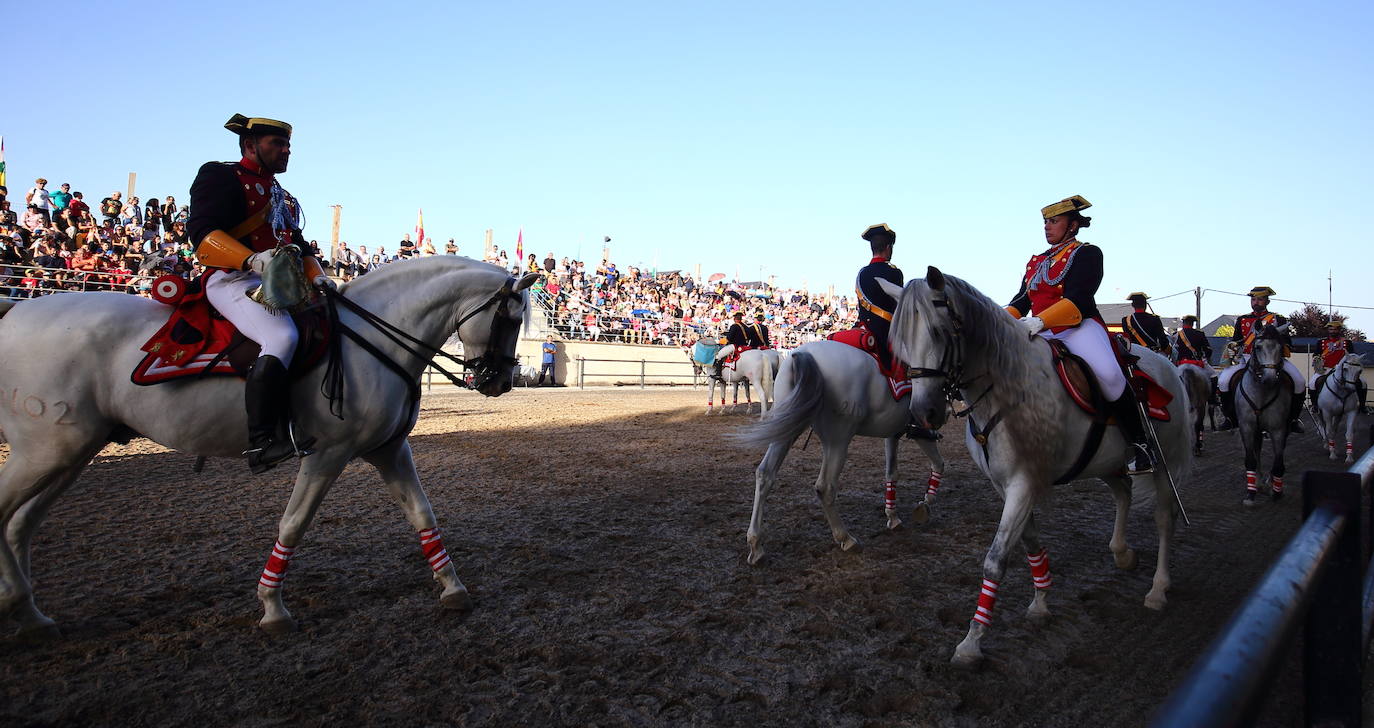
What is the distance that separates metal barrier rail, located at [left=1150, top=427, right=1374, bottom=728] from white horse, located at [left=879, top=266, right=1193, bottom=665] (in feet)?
4.79

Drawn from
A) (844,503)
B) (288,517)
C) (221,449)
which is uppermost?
(221,449)

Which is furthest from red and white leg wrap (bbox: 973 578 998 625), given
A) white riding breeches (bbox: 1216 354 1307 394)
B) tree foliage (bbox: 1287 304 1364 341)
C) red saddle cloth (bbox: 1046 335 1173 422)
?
tree foliage (bbox: 1287 304 1364 341)

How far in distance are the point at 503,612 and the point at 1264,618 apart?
3871 millimetres

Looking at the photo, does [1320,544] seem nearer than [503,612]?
Yes

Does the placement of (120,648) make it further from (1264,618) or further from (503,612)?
(1264,618)

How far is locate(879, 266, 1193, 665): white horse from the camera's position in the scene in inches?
148

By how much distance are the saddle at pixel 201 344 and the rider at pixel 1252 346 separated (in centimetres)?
1000

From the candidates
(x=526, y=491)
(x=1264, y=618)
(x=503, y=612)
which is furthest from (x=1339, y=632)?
(x=526, y=491)

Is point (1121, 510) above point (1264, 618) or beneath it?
beneath

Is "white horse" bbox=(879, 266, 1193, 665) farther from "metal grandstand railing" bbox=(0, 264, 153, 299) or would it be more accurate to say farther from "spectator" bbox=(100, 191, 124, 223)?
"spectator" bbox=(100, 191, 124, 223)

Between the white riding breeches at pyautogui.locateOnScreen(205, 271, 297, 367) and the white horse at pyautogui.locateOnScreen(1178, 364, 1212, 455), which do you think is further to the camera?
the white horse at pyautogui.locateOnScreen(1178, 364, 1212, 455)

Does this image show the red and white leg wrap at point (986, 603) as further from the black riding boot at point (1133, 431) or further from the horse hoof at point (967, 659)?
the black riding boot at point (1133, 431)

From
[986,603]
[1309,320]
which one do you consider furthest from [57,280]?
[1309,320]

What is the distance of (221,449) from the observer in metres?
4.03
